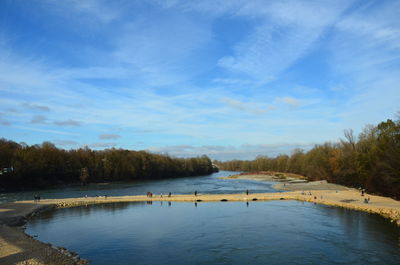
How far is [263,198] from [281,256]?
35663 mm

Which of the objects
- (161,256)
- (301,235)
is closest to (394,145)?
(301,235)

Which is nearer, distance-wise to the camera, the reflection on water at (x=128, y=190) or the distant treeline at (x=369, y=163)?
the distant treeline at (x=369, y=163)

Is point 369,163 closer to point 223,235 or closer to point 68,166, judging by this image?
point 223,235

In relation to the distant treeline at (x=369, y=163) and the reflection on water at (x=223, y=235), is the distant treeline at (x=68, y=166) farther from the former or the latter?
the distant treeline at (x=369, y=163)

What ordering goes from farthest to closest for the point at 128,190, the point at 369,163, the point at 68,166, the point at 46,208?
the point at 68,166, the point at 128,190, the point at 369,163, the point at 46,208

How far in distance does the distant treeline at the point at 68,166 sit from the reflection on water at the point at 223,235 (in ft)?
170

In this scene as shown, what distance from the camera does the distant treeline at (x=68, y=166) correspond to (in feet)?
294

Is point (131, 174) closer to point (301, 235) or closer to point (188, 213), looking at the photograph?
point (188, 213)

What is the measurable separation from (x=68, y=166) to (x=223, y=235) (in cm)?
9249

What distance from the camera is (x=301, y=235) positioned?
3072cm

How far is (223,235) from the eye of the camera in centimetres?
3089

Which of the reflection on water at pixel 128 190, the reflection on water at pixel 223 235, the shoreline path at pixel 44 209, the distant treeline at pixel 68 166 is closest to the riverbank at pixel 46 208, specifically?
the shoreline path at pixel 44 209

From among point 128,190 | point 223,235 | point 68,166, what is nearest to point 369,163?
point 223,235

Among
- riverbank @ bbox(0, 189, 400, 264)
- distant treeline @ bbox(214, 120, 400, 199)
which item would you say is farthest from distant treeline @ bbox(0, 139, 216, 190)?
distant treeline @ bbox(214, 120, 400, 199)
